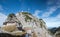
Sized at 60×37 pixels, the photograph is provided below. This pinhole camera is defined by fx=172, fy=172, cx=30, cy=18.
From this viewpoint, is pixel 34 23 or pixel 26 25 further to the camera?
pixel 34 23

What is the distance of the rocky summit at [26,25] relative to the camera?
11.6 m

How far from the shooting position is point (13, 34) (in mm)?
10328

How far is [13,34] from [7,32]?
0.39m

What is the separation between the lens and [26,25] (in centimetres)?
1455

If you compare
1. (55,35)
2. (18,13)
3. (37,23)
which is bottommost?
(55,35)

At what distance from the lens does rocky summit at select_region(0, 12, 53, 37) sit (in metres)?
11.6

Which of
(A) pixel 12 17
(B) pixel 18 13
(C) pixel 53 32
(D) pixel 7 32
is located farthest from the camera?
(C) pixel 53 32

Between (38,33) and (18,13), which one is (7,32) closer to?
(38,33)

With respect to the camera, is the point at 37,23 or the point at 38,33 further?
the point at 37,23

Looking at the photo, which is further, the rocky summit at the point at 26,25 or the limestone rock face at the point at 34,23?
the limestone rock face at the point at 34,23

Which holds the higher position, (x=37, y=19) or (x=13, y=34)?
(x=37, y=19)

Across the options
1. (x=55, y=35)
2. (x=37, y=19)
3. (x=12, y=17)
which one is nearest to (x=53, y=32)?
(x=55, y=35)

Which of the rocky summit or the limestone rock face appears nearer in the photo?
the rocky summit

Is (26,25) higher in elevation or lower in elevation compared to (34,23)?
lower
